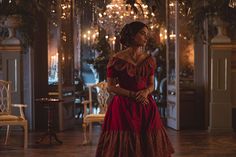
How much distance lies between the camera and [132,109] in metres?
3.48

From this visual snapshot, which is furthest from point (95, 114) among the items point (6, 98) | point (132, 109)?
point (132, 109)

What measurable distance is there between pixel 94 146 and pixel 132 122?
11.7ft

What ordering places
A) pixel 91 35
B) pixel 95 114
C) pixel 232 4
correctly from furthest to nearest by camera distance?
pixel 91 35
pixel 232 4
pixel 95 114

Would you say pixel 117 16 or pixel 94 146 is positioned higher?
pixel 117 16

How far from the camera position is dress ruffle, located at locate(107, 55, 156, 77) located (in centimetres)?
346

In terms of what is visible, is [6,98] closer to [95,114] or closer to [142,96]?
[95,114]

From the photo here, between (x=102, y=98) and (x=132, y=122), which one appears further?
(x=102, y=98)

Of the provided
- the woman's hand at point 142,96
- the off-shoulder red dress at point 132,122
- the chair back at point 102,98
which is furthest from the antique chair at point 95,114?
the woman's hand at point 142,96

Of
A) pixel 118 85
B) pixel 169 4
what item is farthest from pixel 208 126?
pixel 118 85

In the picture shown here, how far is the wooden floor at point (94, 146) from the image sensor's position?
6.27m

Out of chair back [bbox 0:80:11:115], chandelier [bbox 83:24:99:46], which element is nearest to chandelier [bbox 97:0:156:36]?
chandelier [bbox 83:24:99:46]

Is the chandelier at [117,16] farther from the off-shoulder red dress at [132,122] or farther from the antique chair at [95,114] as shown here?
the off-shoulder red dress at [132,122]

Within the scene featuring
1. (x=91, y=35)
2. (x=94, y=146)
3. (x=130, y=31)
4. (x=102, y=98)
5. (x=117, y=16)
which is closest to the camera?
(x=130, y=31)

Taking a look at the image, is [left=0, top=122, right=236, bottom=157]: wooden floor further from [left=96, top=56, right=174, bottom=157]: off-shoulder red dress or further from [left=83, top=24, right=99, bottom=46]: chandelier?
[left=83, top=24, right=99, bottom=46]: chandelier
